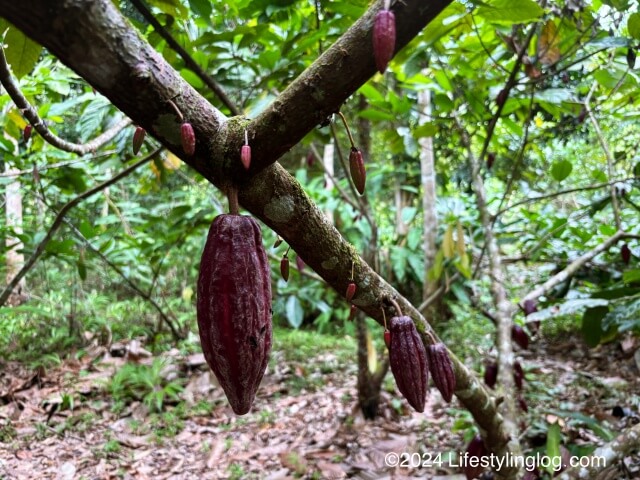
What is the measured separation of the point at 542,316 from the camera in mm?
Answer: 1701

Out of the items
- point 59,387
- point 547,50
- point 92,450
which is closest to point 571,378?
point 547,50

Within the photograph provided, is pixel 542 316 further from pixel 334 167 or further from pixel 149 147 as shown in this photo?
pixel 334 167

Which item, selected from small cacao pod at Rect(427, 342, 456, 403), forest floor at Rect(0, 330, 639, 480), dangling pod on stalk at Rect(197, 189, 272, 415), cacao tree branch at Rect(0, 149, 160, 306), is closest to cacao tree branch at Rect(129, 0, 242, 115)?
cacao tree branch at Rect(0, 149, 160, 306)

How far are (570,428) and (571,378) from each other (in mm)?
955

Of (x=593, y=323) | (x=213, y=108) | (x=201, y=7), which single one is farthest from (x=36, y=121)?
(x=593, y=323)

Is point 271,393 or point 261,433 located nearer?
point 261,433

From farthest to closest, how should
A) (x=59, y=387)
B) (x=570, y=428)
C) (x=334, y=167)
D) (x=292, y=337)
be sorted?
(x=334, y=167) → (x=292, y=337) → (x=59, y=387) → (x=570, y=428)

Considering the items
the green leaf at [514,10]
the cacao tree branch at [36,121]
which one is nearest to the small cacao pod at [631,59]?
the green leaf at [514,10]

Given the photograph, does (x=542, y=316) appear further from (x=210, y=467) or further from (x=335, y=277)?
(x=210, y=467)

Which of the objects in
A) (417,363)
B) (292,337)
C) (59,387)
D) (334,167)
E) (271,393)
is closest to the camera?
(417,363)

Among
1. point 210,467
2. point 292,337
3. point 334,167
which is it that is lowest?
point 210,467

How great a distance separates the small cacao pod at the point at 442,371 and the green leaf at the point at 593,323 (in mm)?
1078

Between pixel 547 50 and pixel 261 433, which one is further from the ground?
pixel 547 50

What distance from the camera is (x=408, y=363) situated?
0.94 meters
